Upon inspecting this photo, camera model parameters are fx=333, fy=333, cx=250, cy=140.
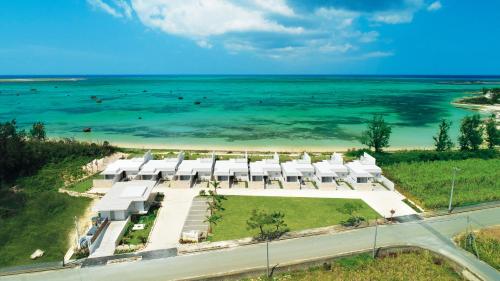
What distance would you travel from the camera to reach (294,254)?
87.1 ft

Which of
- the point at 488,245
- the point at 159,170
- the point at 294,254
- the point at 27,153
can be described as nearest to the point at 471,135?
the point at 488,245

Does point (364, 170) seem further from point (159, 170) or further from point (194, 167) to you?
point (159, 170)

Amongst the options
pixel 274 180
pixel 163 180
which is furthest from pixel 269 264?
pixel 163 180

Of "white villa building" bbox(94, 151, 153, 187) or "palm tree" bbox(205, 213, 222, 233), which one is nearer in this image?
"palm tree" bbox(205, 213, 222, 233)

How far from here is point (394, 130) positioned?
268 feet

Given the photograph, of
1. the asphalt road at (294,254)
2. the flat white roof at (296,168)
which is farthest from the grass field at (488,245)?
the flat white roof at (296,168)

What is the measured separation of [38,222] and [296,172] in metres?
28.7

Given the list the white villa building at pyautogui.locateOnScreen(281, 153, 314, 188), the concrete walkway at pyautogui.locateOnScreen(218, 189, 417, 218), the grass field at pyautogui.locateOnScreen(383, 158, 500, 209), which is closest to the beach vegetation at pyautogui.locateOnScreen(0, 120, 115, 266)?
the concrete walkway at pyautogui.locateOnScreen(218, 189, 417, 218)

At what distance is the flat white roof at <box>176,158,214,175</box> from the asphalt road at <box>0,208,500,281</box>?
17.4 metres

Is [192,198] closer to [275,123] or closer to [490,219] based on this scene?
[490,219]

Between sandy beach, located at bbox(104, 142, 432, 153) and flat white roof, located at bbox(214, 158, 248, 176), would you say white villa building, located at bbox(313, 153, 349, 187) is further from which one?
sandy beach, located at bbox(104, 142, 432, 153)

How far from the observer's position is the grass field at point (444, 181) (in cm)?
3656

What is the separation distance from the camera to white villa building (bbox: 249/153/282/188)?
140 feet

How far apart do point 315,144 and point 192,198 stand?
A: 3584 centimetres
